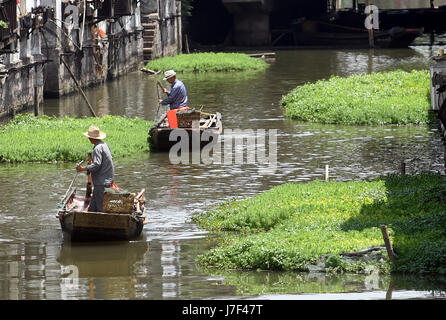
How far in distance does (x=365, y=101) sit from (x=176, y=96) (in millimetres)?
8629

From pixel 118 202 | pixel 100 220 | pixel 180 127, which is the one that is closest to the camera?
pixel 100 220

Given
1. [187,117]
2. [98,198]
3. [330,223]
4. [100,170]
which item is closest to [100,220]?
[98,198]

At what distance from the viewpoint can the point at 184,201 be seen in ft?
71.3

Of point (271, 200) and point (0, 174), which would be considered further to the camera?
point (0, 174)

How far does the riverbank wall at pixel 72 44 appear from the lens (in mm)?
34219

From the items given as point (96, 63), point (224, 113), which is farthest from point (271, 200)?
point (96, 63)

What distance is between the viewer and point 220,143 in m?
29.5

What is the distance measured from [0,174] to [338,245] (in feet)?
37.5

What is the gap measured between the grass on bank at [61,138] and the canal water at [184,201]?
0.54m

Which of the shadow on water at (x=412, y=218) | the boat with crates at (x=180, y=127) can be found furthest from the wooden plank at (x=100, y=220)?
the boat with crates at (x=180, y=127)

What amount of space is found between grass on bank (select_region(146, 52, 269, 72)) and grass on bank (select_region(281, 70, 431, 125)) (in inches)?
485

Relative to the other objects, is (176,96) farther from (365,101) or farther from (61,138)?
(365,101)

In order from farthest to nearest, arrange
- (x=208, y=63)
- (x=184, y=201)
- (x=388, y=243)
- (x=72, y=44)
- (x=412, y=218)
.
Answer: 1. (x=208, y=63)
2. (x=72, y=44)
3. (x=184, y=201)
4. (x=412, y=218)
5. (x=388, y=243)

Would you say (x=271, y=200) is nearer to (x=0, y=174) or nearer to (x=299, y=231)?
(x=299, y=231)
